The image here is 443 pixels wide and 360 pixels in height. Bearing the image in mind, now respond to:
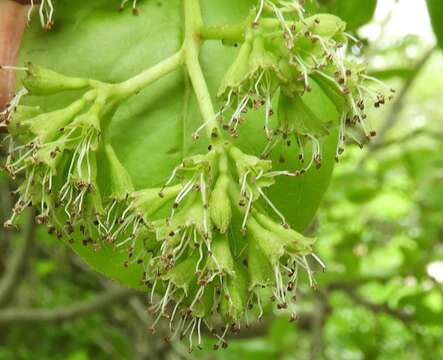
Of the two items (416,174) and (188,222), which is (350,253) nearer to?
(416,174)

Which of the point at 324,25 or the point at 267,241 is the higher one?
the point at 324,25

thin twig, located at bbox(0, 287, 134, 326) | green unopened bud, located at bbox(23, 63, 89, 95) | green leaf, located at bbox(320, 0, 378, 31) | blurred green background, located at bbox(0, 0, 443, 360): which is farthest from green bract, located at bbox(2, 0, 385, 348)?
thin twig, located at bbox(0, 287, 134, 326)

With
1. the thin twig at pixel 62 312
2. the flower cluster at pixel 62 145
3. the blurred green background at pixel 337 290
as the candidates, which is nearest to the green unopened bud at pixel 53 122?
the flower cluster at pixel 62 145

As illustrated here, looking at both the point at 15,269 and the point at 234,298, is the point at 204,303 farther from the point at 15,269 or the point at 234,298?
the point at 15,269

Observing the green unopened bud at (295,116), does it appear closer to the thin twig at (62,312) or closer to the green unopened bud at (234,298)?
the green unopened bud at (234,298)

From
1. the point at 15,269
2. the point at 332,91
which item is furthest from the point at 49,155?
the point at 15,269

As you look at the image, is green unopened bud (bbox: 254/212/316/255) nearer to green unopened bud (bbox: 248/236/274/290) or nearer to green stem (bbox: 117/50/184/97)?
green unopened bud (bbox: 248/236/274/290)

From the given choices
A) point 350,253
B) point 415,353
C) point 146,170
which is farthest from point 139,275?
point 415,353
